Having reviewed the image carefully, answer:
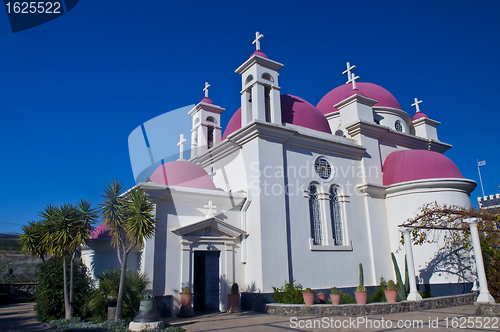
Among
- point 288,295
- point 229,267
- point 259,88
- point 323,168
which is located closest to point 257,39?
point 259,88

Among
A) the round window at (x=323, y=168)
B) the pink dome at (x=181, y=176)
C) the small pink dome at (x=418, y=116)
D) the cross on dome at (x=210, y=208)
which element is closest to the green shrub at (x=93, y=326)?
the cross on dome at (x=210, y=208)

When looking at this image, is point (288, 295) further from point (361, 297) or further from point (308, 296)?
point (361, 297)

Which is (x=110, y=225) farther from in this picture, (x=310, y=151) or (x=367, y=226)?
(x=367, y=226)

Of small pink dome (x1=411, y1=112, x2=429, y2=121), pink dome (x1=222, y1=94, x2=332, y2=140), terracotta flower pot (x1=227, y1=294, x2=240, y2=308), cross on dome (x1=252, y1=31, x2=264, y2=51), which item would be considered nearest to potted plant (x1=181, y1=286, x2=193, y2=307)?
terracotta flower pot (x1=227, y1=294, x2=240, y2=308)

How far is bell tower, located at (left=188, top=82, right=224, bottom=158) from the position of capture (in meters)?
19.2

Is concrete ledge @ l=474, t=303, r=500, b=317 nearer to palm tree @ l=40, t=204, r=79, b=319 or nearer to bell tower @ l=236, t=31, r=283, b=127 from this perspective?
bell tower @ l=236, t=31, r=283, b=127

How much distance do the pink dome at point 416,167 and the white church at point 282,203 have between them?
0.05 meters

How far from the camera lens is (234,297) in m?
12.5

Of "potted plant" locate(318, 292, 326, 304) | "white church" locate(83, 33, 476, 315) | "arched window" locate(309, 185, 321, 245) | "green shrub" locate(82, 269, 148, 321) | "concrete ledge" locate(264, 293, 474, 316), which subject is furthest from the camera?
"arched window" locate(309, 185, 321, 245)

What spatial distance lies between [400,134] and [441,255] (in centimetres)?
636

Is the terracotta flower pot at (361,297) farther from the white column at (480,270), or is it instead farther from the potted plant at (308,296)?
the white column at (480,270)

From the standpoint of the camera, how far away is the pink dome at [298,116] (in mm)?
15906

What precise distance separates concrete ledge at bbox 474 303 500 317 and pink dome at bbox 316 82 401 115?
12.4 metres

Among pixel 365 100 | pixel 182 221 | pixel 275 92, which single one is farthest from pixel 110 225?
pixel 365 100
